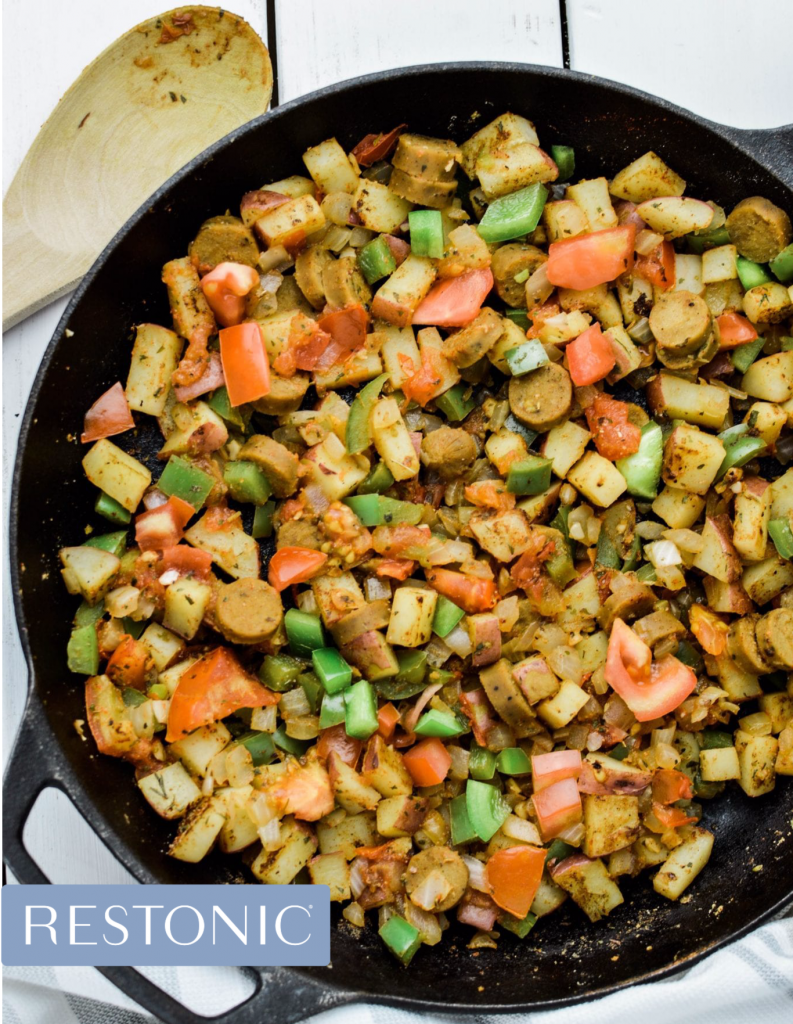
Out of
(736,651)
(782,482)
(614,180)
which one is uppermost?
(614,180)

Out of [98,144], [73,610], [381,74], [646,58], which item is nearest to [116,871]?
[73,610]

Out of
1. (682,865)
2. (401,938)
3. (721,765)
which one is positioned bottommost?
(682,865)

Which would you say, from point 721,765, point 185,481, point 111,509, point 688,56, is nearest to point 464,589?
point 185,481

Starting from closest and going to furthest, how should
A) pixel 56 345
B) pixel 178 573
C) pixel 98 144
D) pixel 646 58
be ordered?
pixel 56 345
pixel 178 573
pixel 98 144
pixel 646 58

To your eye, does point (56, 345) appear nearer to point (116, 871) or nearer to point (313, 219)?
point (313, 219)

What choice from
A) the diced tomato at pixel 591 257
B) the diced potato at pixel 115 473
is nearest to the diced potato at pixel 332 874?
the diced potato at pixel 115 473

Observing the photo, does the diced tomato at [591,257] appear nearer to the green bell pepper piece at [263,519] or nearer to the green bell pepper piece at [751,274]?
the green bell pepper piece at [751,274]

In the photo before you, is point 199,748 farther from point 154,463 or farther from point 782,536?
point 782,536
